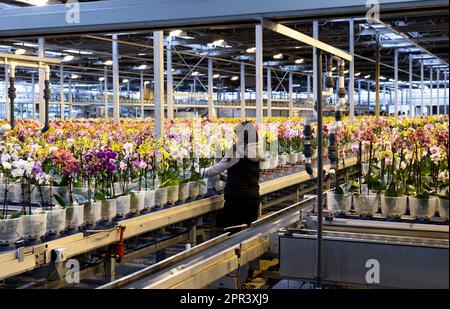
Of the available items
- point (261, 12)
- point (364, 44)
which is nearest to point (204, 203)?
point (261, 12)

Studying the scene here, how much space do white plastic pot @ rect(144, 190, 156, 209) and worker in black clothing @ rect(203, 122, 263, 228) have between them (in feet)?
2.90

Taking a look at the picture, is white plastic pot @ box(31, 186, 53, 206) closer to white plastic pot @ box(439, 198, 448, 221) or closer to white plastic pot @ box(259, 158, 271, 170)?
white plastic pot @ box(439, 198, 448, 221)

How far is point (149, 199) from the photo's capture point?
4469mm

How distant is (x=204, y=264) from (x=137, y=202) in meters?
1.64

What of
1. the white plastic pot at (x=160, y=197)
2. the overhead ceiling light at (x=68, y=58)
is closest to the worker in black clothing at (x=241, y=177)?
the white plastic pot at (x=160, y=197)

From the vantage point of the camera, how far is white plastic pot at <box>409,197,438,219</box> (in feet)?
10.8

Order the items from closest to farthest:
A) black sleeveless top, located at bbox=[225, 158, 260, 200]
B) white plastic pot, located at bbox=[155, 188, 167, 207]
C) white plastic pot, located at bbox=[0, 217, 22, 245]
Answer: white plastic pot, located at bbox=[0, 217, 22, 245] < white plastic pot, located at bbox=[155, 188, 167, 207] < black sleeveless top, located at bbox=[225, 158, 260, 200]

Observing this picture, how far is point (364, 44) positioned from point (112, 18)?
15148mm

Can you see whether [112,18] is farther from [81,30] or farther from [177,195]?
[177,195]

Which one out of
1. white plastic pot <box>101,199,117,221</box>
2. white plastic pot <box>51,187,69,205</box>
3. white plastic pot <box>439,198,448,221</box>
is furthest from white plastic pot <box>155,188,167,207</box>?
white plastic pot <box>439,198,448,221</box>
